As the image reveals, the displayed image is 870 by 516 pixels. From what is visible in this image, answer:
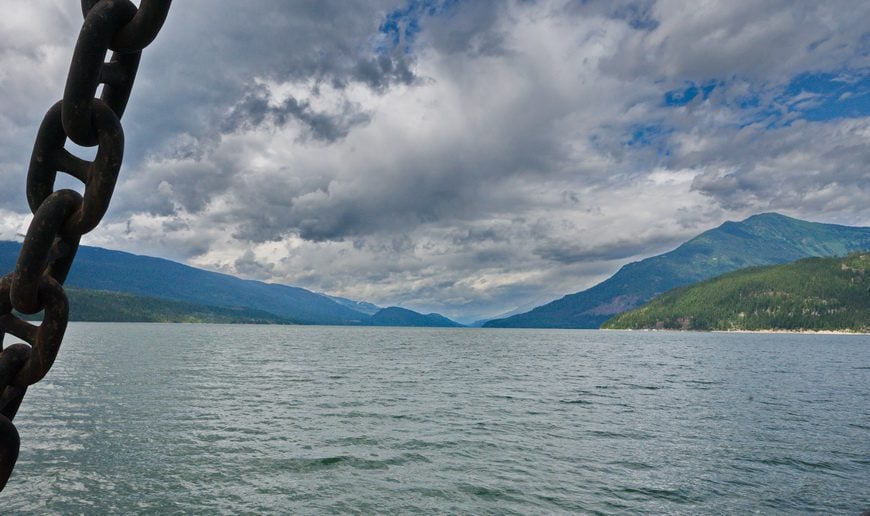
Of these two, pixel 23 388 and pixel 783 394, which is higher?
pixel 23 388

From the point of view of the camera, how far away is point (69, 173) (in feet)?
10.3

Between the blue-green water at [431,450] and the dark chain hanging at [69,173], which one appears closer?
the dark chain hanging at [69,173]

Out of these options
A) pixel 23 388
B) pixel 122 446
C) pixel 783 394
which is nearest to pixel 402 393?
pixel 122 446

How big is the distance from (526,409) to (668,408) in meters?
15.3

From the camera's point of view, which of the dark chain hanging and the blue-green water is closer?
the dark chain hanging

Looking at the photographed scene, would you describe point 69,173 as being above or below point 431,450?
above

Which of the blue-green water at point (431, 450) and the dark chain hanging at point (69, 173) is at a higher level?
the dark chain hanging at point (69, 173)

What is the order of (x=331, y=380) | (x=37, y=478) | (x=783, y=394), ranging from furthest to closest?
(x=331, y=380) < (x=783, y=394) < (x=37, y=478)

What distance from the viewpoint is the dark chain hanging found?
2.88 metres

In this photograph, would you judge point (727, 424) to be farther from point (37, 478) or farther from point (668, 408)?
point (37, 478)

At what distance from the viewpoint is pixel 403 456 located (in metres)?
29.8

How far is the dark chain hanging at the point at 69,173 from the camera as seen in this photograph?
288cm

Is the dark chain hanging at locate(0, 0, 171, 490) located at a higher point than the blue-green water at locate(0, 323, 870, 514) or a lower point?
higher

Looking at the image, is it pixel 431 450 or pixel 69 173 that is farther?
pixel 431 450
